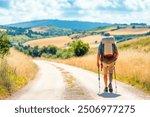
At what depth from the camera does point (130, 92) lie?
60.6 ft

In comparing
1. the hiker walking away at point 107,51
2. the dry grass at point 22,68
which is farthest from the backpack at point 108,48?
the dry grass at point 22,68

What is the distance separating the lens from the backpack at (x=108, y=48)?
56.7ft

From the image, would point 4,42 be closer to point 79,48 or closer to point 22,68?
point 22,68

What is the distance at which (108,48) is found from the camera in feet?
57.2

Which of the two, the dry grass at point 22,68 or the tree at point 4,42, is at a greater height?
the tree at point 4,42

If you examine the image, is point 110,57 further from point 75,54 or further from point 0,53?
point 75,54

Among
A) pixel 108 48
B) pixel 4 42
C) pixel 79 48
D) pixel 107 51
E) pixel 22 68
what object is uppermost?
pixel 108 48

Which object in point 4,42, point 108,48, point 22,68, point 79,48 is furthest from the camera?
point 79,48

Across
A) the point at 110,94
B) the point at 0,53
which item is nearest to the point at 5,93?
the point at 110,94

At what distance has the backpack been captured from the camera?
56.7 feet

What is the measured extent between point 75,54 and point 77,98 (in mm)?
73338

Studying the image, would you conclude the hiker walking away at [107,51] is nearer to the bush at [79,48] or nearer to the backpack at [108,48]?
the backpack at [108,48]

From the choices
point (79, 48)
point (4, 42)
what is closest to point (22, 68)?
point (4, 42)

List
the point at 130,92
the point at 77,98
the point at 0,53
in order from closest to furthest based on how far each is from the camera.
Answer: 1. the point at 77,98
2. the point at 130,92
3. the point at 0,53
